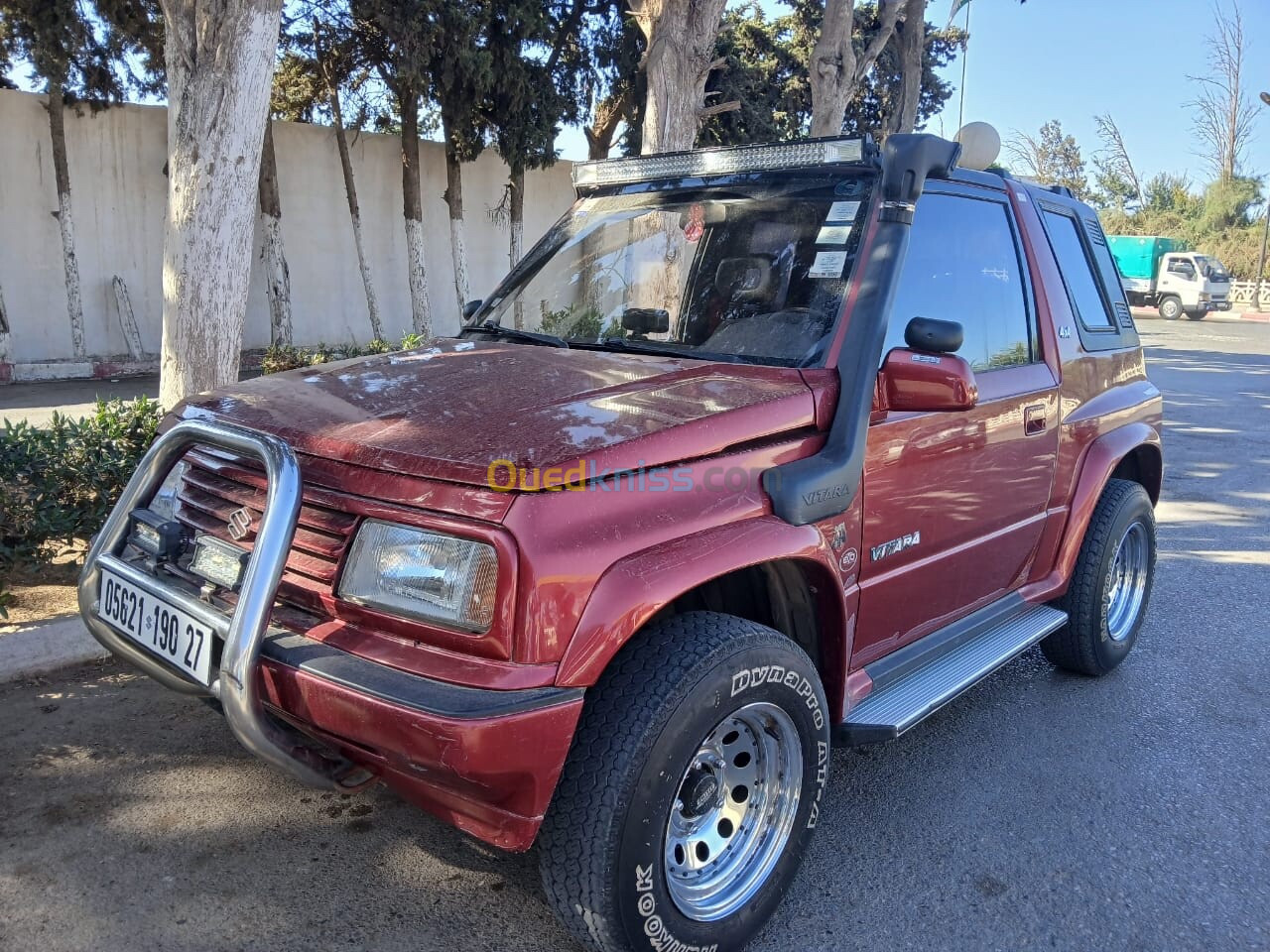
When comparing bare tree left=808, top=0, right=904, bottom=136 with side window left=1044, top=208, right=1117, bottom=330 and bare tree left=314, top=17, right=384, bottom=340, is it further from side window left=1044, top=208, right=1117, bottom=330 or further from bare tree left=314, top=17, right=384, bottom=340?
side window left=1044, top=208, right=1117, bottom=330

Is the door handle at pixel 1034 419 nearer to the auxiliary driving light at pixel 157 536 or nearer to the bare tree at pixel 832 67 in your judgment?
the auxiliary driving light at pixel 157 536

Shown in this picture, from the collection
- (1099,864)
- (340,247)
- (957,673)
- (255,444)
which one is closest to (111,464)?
(255,444)

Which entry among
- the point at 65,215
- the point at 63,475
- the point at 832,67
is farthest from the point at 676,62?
the point at 65,215

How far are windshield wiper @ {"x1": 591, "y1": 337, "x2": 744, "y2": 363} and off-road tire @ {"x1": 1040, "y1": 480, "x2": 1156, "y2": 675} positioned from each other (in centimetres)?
214

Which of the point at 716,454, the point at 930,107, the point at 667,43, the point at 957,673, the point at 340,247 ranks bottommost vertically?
the point at 957,673

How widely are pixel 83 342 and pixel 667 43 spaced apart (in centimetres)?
850

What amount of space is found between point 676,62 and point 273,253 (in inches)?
262

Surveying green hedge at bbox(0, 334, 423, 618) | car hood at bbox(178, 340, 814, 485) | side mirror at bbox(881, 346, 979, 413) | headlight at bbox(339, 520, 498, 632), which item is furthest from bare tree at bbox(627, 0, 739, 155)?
headlight at bbox(339, 520, 498, 632)

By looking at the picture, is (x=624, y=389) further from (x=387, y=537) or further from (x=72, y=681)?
(x=72, y=681)

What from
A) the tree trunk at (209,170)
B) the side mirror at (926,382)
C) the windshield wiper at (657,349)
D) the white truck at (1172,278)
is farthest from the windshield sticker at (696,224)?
the white truck at (1172,278)

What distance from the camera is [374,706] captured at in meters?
1.98

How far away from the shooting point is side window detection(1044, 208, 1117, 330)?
13.2 ft

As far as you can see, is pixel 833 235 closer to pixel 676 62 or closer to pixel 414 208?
pixel 676 62

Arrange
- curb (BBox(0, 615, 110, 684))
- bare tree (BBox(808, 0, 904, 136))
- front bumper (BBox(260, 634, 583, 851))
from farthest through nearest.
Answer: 1. bare tree (BBox(808, 0, 904, 136))
2. curb (BBox(0, 615, 110, 684))
3. front bumper (BBox(260, 634, 583, 851))
